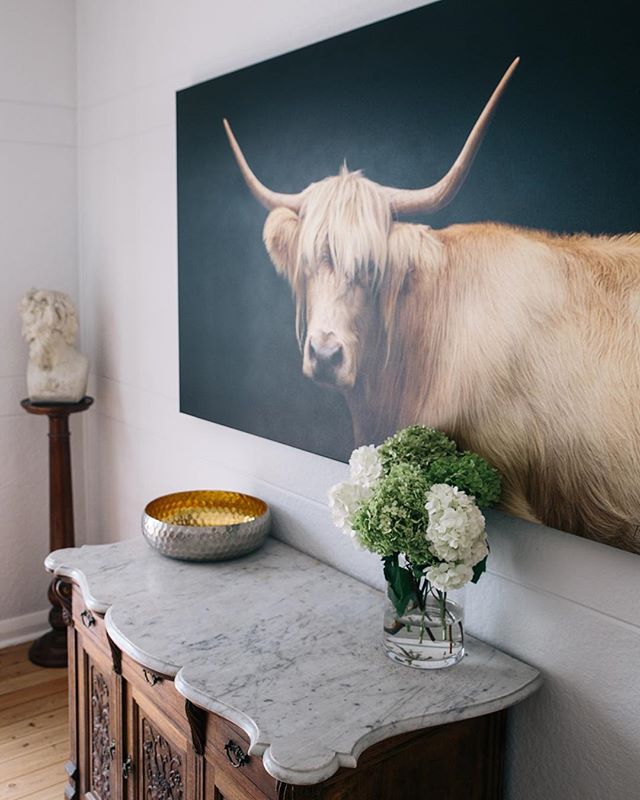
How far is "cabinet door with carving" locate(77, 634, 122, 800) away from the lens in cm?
205

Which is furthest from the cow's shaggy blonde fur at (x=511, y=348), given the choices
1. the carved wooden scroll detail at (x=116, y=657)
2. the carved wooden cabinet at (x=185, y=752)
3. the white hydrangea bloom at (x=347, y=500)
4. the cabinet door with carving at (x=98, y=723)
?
the cabinet door with carving at (x=98, y=723)

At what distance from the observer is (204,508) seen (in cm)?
244

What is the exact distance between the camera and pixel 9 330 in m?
3.34

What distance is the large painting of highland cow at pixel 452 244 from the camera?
1399mm

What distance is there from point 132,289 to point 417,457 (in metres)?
1.76

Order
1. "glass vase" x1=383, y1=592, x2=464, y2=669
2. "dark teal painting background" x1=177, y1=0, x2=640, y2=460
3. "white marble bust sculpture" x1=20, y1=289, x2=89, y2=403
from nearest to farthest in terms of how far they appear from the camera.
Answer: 1. "dark teal painting background" x1=177, y1=0, x2=640, y2=460
2. "glass vase" x1=383, y1=592, x2=464, y2=669
3. "white marble bust sculpture" x1=20, y1=289, x2=89, y2=403

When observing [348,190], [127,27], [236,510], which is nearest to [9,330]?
[127,27]

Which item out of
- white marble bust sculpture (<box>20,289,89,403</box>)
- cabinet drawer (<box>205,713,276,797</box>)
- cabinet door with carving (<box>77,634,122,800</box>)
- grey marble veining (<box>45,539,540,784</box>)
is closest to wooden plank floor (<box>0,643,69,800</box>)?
cabinet door with carving (<box>77,634,122,800</box>)

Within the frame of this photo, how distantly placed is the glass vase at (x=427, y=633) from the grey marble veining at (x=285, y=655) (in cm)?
2

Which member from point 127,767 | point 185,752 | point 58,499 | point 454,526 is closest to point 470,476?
point 454,526

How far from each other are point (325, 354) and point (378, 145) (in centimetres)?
51

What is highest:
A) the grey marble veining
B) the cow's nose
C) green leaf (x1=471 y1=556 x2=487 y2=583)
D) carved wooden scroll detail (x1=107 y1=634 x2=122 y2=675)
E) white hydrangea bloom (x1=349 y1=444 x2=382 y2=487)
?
the cow's nose

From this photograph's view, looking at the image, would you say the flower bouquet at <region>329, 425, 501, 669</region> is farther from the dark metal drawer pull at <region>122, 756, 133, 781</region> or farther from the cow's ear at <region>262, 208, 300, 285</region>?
the dark metal drawer pull at <region>122, 756, 133, 781</region>

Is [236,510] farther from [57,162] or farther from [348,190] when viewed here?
[57,162]
